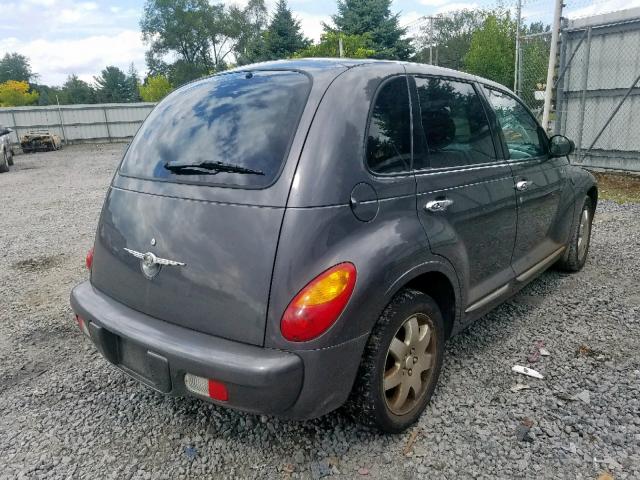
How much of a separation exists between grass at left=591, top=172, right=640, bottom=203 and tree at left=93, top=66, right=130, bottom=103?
75690 millimetres

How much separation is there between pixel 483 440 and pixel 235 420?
129 cm

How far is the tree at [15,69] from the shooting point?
81.3 meters

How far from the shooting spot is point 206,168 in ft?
7.39

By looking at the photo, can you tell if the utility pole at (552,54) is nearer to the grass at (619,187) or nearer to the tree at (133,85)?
the grass at (619,187)

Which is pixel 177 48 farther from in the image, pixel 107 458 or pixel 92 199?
pixel 107 458

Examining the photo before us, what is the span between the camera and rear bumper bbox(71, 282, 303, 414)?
1922 millimetres

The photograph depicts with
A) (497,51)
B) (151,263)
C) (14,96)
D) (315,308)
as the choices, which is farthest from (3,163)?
(14,96)

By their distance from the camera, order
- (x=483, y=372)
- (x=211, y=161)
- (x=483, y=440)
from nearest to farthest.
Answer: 1. (x=211, y=161)
2. (x=483, y=440)
3. (x=483, y=372)

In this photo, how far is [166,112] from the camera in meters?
2.71

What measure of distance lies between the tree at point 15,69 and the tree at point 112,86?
1663 centimetres

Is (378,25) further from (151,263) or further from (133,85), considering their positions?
(133,85)

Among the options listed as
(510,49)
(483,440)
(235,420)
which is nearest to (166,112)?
(235,420)

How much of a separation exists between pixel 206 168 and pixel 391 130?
0.91 meters

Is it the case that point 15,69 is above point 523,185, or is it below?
above
